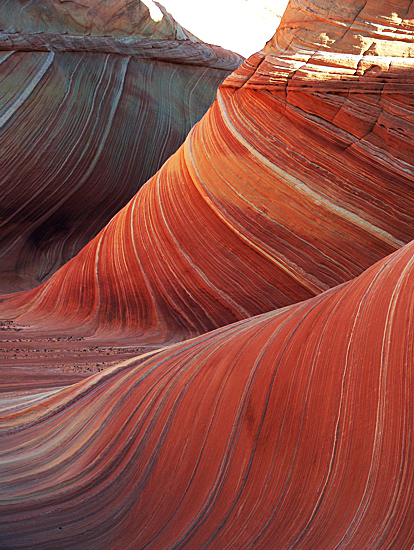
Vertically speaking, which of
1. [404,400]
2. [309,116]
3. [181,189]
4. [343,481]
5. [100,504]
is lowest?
[100,504]

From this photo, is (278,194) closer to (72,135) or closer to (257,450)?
(257,450)

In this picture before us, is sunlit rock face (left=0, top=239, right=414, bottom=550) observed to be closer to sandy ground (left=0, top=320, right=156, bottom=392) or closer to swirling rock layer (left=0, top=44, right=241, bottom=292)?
sandy ground (left=0, top=320, right=156, bottom=392)

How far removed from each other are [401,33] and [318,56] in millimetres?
283

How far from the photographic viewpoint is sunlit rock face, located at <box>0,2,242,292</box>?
3.77 metres

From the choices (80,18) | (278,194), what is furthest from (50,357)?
(80,18)

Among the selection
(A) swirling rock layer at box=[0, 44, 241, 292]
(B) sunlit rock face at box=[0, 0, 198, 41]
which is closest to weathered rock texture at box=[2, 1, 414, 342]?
(A) swirling rock layer at box=[0, 44, 241, 292]

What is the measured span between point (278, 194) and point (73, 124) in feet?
7.02

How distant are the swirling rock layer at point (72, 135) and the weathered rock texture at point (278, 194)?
57.7 inches

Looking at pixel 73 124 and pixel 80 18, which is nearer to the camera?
pixel 73 124

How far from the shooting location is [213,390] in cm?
132

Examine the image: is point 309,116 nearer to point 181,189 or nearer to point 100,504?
point 181,189

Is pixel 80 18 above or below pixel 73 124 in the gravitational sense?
above

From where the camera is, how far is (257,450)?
→ 114cm

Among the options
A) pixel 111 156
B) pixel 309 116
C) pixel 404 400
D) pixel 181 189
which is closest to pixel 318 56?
pixel 309 116
